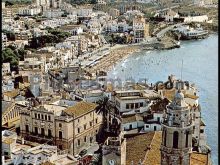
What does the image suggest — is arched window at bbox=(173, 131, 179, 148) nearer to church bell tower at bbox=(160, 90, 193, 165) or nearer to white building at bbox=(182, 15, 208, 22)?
church bell tower at bbox=(160, 90, 193, 165)

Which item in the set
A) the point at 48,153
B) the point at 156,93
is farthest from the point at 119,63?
the point at 48,153

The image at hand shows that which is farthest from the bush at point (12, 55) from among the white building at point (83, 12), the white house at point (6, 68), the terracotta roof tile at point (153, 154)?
the white building at point (83, 12)

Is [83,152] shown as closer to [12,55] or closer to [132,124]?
[132,124]

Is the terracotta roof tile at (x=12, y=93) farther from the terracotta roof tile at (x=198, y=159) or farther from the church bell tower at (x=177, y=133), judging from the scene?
the church bell tower at (x=177, y=133)

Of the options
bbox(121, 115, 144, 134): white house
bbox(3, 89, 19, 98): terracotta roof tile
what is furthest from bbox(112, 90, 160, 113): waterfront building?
bbox(3, 89, 19, 98): terracotta roof tile

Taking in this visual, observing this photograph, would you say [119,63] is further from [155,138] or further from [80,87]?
[155,138]

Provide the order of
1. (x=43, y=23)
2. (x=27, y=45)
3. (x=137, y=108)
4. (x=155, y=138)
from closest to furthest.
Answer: (x=155, y=138), (x=137, y=108), (x=27, y=45), (x=43, y=23)
